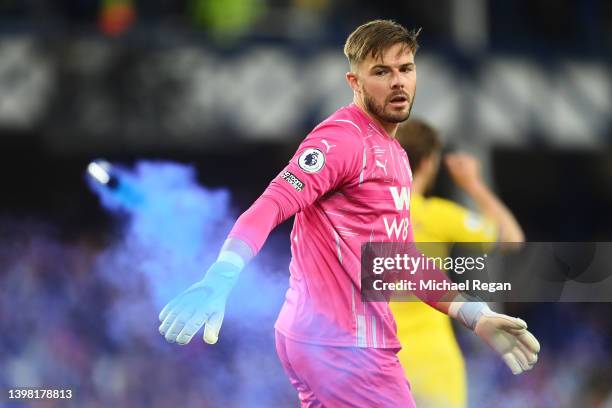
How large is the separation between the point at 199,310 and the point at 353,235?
938mm

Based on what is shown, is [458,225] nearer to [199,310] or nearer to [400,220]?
[400,220]

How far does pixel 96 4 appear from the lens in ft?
45.7

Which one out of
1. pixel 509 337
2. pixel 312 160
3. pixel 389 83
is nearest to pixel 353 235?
pixel 312 160

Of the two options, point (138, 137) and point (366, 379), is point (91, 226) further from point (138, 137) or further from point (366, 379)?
point (366, 379)

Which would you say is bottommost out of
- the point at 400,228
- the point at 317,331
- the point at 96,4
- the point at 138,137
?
the point at 317,331

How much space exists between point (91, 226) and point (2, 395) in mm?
5931

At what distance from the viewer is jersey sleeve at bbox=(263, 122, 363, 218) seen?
4.08 metres

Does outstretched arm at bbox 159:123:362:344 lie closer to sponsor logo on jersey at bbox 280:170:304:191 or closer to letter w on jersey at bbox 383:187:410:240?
sponsor logo on jersey at bbox 280:170:304:191

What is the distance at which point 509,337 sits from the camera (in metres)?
4.54

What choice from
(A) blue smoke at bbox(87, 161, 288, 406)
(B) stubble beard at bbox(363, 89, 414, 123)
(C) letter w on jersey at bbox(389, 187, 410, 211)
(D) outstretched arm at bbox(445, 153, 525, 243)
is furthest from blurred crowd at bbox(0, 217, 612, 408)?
(B) stubble beard at bbox(363, 89, 414, 123)

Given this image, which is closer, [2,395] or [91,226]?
[2,395]

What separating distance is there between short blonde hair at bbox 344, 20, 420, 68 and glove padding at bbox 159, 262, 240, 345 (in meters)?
1.27

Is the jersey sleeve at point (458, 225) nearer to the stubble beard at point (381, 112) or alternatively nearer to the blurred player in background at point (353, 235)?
the blurred player in background at point (353, 235)

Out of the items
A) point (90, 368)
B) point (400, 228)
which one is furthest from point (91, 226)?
point (400, 228)
